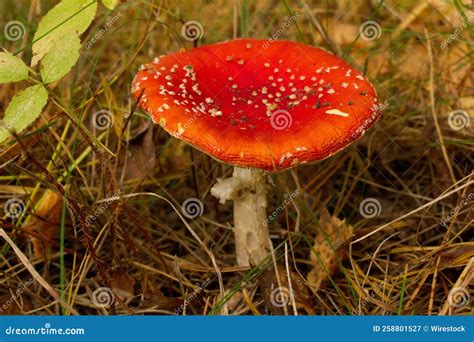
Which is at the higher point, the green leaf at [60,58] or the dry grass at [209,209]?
the green leaf at [60,58]

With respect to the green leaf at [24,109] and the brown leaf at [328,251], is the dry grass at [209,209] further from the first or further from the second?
the green leaf at [24,109]

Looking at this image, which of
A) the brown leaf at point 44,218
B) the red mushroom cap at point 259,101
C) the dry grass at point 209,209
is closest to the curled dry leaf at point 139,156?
the dry grass at point 209,209

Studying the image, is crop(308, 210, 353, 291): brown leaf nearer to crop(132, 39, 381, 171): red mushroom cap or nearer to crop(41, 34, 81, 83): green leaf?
crop(132, 39, 381, 171): red mushroom cap

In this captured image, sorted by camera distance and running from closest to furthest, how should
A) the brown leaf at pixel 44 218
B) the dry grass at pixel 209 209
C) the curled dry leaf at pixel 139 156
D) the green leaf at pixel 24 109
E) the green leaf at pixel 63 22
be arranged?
the green leaf at pixel 24 109
the green leaf at pixel 63 22
the dry grass at pixel 209 209
the brown leaf at pixel 44 218
the curled dry leaf at pixel 139 156

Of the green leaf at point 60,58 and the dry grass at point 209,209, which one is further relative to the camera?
the dry grass at point 209,209

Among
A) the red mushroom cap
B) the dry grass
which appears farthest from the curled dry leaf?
the red mushroom cap

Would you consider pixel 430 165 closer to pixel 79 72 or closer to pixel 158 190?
pixel 158 190
